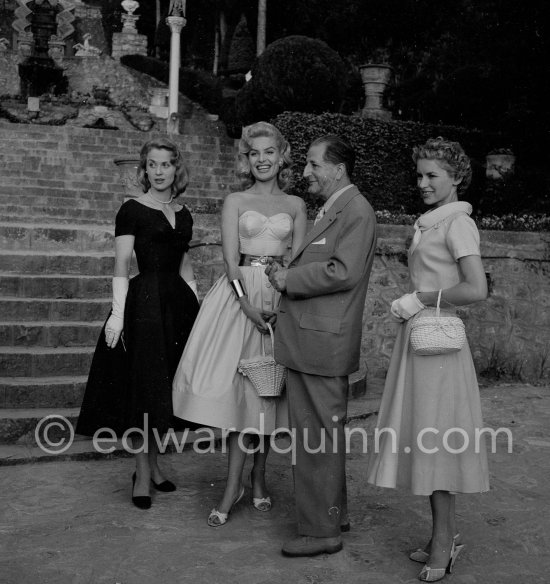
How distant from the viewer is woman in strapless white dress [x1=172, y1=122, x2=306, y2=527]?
11.4 feet

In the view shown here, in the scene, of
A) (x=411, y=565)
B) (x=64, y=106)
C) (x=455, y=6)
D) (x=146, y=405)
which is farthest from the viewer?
(x=64, y=106)

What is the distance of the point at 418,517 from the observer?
3.71 metres

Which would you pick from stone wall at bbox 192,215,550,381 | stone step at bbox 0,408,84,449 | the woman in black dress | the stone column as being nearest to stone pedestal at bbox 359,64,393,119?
the stone column

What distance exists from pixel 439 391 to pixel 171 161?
1.74 m

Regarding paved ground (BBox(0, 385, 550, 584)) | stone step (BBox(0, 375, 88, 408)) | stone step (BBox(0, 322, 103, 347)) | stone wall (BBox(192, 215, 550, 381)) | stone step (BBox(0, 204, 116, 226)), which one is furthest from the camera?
stone step (BBox(0, 204, 116, 226))

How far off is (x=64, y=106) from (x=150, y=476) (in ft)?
58.5

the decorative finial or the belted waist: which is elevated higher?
the decorative finial

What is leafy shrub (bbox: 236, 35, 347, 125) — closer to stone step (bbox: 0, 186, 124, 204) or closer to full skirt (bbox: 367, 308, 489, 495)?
stone step (bbox: 0, 186, 124, 204)

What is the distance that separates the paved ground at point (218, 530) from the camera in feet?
9.89

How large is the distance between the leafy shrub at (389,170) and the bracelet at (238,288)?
6.51 metres

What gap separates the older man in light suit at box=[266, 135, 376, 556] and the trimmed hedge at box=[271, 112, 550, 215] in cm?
675

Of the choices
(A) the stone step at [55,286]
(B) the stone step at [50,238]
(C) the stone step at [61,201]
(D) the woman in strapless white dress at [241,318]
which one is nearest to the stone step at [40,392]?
(A) the stone step at [55,286]

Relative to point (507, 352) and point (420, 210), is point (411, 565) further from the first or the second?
point (420, 210)

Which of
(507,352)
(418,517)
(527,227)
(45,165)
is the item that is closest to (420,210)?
(527,227)
